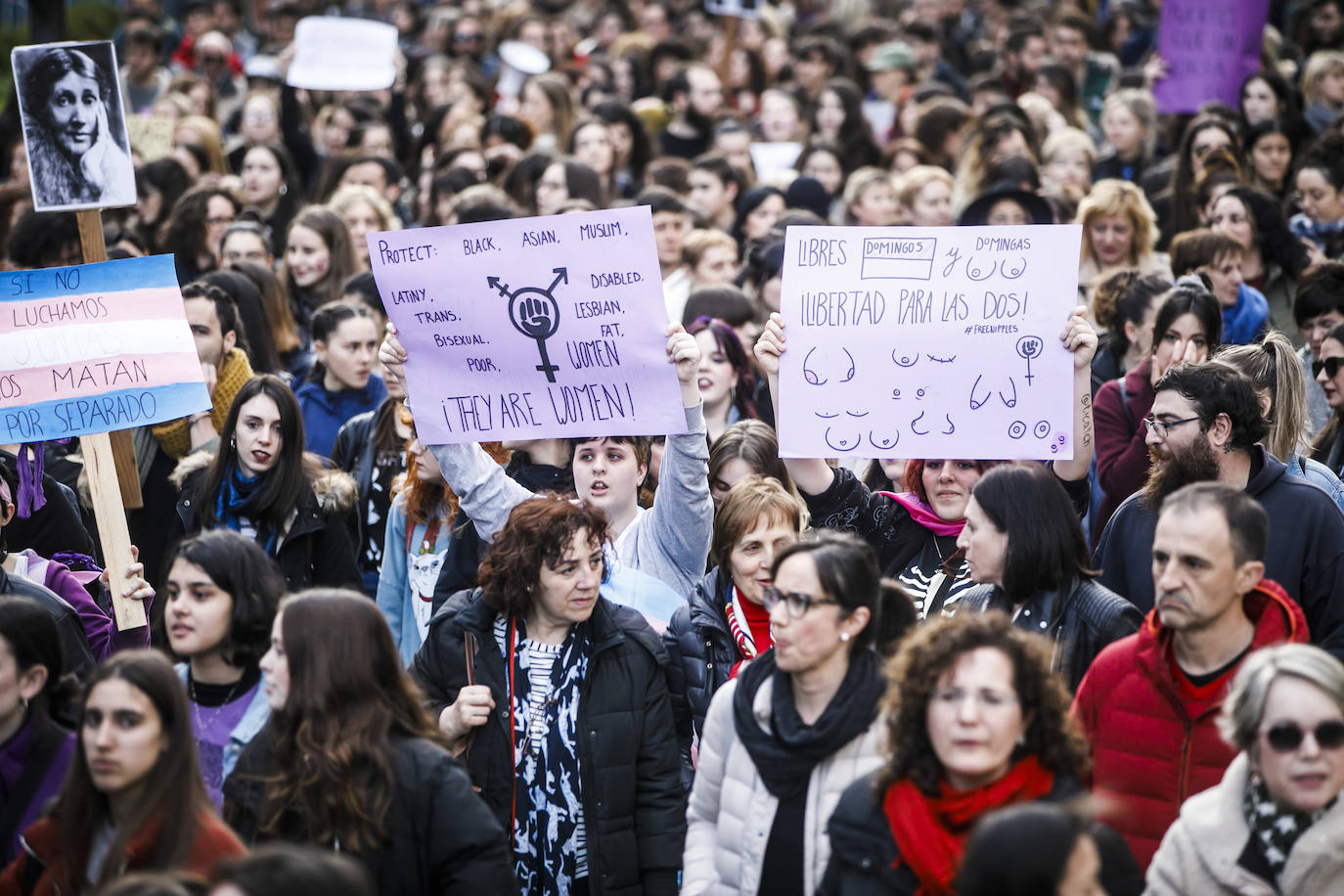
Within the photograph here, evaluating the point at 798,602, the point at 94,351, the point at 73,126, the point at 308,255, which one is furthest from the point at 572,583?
the point at 308,255

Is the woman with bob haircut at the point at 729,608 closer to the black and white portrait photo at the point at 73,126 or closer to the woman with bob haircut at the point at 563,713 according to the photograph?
the woman with bob haircut at the point at 563,713

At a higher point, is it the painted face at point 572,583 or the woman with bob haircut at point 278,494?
the woman with bob haircut at point 278,494

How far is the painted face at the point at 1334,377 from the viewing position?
6.48 metres

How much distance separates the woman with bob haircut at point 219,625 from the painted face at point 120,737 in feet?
2.10

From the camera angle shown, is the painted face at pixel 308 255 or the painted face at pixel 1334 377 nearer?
the painted face at pixel 1334 377

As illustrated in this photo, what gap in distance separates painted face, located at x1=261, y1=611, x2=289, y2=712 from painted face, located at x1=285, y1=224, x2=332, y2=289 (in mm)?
5726

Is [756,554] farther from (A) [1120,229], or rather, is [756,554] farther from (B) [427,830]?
(A) [1120,229]

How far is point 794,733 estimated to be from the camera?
4121 mm

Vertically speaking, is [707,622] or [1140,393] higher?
[1140,393]

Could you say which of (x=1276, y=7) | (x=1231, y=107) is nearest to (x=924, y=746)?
(x=1231, y=107)

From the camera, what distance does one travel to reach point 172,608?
4.68m

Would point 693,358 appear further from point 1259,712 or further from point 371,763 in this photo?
point 1259,712

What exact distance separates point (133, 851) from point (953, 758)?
1935mm

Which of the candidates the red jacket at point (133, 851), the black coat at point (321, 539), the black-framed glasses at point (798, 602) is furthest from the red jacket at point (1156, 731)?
the black coat at point (321, 539)
